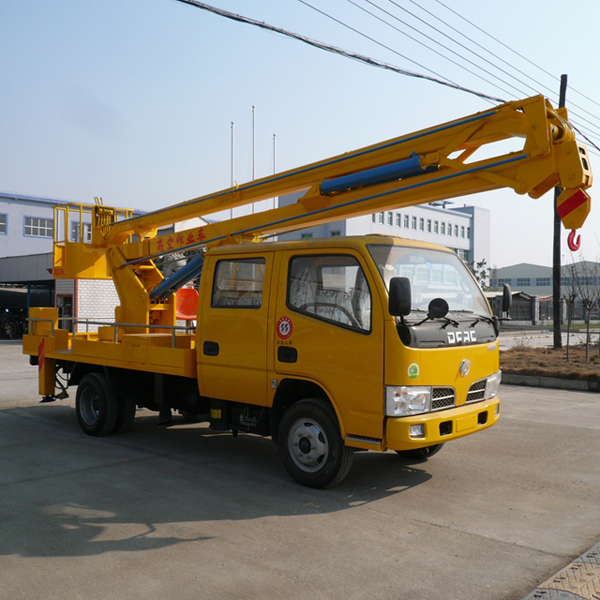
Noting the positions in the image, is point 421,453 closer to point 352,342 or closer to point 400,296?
point 352,342

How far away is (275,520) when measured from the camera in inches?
197

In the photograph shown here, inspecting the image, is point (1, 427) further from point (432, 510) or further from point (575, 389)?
point (575, 389)

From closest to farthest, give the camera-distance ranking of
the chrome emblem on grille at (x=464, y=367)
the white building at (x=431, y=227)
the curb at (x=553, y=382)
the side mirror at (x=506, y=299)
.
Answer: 1. the chrome emblem on grille at (x=464, y=367)
2. the side mirror at (x=506, y=299)
3. the curb at (x=553, y=382)
4. the white building at (x=431, y=227)

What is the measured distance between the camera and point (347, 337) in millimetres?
5543

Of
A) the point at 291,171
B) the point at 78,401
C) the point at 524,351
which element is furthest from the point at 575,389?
the point at 78,401

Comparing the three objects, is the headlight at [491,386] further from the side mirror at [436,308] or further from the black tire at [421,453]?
the side mirror at [436,308]

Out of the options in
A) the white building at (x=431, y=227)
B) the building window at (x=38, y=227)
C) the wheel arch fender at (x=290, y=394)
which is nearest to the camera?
the wheel arch fender at (x=290, y=394)

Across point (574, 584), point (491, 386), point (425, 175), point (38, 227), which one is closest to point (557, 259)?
point (491, 386)

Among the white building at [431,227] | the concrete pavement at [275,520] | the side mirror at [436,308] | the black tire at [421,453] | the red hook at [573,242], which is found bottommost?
the concrete pavement at [275,520]

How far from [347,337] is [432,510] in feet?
5.36

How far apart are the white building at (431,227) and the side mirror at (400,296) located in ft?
170

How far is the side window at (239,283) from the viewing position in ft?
20.8

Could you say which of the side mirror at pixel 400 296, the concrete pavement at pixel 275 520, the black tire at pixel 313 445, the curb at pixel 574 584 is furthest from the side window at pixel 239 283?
the curb at pixel 574 584

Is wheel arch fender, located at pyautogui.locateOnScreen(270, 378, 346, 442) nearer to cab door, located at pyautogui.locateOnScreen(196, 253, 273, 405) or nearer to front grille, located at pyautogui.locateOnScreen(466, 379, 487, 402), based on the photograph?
cab door, located at pyautogui.locateOnScreen(196, 253, 273, 405)
